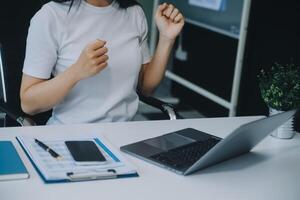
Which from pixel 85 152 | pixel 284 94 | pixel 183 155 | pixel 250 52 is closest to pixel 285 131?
pixel 284 94

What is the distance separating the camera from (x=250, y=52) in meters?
3.11

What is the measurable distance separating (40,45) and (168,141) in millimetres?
558

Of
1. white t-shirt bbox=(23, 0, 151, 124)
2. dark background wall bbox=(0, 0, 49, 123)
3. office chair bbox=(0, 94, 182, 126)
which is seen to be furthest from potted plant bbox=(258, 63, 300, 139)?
dark background wall bbox=(0, 0, 49, 123)

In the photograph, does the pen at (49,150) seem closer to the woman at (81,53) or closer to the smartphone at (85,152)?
the smartphone at (85,152)

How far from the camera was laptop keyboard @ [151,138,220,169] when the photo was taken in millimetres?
1258

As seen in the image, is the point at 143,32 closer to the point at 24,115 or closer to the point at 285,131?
the point at 24,115

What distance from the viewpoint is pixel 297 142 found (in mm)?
1540

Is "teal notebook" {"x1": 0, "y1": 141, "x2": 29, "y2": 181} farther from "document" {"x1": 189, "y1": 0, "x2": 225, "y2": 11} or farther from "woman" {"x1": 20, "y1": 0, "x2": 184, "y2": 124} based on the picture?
"document" {"x1": 189, "y1": 0, "x2": 225, "y2": 11}

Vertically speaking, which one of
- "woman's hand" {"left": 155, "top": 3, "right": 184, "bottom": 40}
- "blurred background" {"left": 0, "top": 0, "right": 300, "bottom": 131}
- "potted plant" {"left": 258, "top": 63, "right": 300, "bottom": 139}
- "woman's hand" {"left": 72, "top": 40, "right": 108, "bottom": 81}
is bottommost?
"blurred background" {"left": 0, "top": 0, "right": 300, "bottom": 131}

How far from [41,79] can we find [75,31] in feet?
0.63

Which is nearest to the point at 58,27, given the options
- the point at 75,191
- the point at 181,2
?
the point at 75,191

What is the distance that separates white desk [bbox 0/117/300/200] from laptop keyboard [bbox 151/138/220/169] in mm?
32

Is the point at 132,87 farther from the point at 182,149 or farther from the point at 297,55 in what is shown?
the point at 297,55

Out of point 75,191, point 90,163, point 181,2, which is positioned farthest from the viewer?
point 181,2
